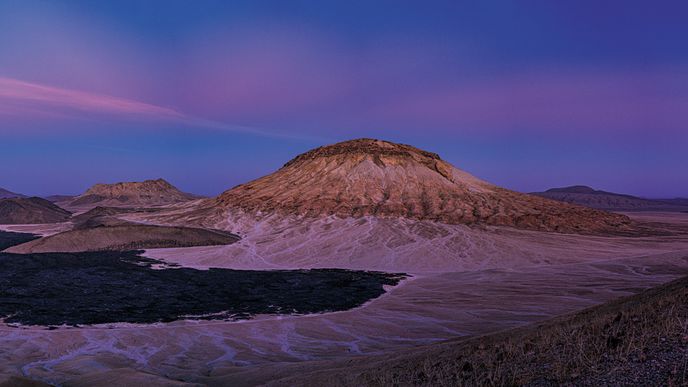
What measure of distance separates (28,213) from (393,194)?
280ft

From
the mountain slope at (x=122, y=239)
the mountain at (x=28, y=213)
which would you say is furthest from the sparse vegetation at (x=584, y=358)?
the mountain at (x=28, y=213)

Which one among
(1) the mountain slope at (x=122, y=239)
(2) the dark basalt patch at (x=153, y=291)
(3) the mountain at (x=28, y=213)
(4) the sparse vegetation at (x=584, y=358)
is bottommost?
(2) the dark basalt patch at (x=153, y=291)

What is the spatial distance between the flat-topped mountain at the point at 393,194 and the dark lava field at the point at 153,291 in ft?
108

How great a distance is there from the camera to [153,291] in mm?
38031

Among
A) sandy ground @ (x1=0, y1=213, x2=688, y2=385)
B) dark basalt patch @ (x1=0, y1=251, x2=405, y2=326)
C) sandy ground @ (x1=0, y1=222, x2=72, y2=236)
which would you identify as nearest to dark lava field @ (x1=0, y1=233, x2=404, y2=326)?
dark basalt patch @ (x1=0, y1=251, x2=405, y2=326)

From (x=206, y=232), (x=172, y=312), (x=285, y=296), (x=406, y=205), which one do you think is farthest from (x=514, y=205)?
(x=172, y=312)

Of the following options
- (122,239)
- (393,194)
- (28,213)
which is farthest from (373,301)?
(28,213)

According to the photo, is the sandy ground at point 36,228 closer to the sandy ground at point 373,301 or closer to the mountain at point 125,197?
the sandy ground at point 373,301

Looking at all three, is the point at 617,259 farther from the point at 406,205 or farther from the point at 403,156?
the point at 403,156

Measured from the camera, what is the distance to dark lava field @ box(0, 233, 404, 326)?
30.8m

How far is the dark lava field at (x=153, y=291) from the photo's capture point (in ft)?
101

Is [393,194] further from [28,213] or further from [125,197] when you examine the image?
[125,197]

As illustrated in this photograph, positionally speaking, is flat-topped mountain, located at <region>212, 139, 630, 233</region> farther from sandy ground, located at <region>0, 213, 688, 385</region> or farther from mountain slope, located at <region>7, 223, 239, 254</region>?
mountain slope, located at <region>7, 223, 239, 254</region>

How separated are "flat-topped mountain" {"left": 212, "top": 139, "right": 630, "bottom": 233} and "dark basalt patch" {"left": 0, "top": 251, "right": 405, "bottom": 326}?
32914 millimetres
